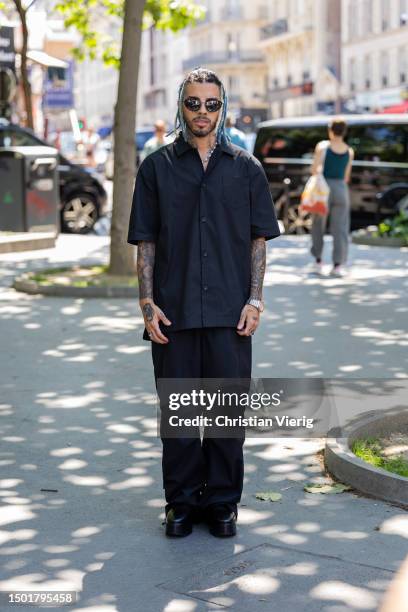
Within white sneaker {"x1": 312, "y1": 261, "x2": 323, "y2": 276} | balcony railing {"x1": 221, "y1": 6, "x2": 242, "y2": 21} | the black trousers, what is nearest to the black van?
white sneaker {"x1": 312, "y1": 261, "x2": 323, "y2": 276}

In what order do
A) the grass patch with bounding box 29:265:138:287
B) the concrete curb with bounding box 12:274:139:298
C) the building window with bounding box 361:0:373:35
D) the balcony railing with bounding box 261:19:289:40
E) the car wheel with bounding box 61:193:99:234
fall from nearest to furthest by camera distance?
the concrete curb with bounding box 12:274:139:298
the grass patch with bounding box 29:265:138:287
the car wheel with bounding box 61:193:99:234
the building window with bounding box 361:0:373:35
the balcony railing with bounding box 261:19:289:40

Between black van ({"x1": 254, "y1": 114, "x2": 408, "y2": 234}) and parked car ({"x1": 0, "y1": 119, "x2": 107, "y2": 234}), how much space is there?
275 cm

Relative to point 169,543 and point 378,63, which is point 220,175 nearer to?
point 169,543

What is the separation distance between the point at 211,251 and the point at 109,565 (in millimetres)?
1237

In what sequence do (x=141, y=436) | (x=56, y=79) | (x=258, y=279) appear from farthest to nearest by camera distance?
(x=56, y=79), (x=141, y=436), (x=258, y=279)

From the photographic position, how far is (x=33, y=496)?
5.75 metres

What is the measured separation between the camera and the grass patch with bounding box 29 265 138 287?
44.0 ft

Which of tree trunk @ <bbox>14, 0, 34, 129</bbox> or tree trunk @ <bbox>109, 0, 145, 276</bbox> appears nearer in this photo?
tree trunk @ <bbox>109, 0, 145, 276</bbox>

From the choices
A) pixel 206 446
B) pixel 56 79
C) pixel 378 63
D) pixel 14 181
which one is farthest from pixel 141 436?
pixel 378 63

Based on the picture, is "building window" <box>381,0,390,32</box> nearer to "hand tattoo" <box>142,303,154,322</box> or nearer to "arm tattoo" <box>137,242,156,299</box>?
"arm tattoo" <box>137,242,156,299</box>

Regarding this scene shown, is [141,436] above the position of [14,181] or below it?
below

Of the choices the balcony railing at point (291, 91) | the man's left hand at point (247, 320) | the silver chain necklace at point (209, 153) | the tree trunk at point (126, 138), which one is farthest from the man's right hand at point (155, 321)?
the balcony railing at point (291, 91)

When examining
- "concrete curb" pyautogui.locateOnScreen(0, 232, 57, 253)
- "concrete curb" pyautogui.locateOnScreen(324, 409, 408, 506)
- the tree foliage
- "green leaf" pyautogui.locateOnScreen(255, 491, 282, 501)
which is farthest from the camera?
the tree foliage

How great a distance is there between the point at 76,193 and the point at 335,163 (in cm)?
777
